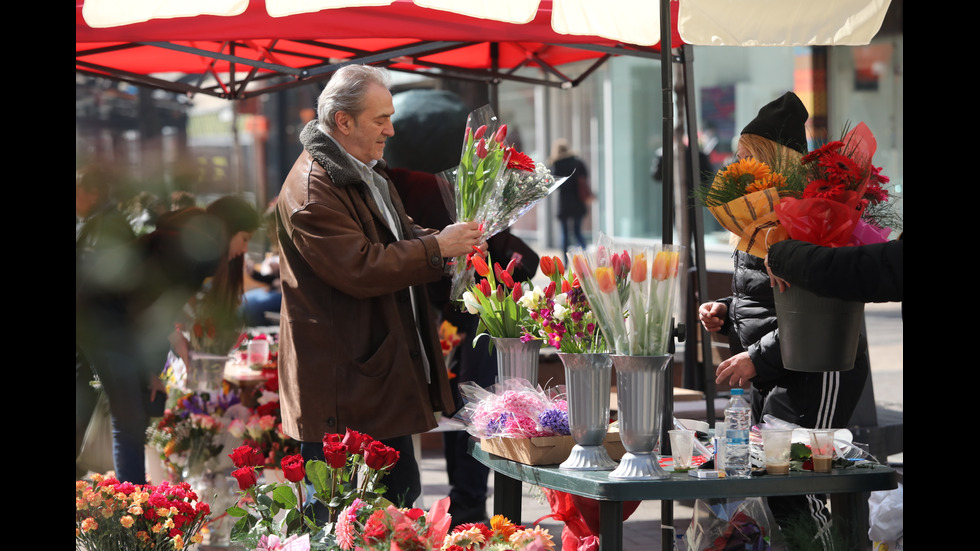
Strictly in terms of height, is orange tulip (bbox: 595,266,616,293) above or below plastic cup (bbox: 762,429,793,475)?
above

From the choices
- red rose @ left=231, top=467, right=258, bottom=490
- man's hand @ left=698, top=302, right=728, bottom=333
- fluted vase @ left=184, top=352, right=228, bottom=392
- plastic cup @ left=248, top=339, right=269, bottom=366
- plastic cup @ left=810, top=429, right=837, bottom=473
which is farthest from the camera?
plastic cup @ left=248, top=339, right=269, bottom=366

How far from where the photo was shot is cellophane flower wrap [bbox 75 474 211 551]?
293cm

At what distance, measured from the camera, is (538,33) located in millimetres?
4477

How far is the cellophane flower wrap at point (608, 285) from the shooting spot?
241 cm

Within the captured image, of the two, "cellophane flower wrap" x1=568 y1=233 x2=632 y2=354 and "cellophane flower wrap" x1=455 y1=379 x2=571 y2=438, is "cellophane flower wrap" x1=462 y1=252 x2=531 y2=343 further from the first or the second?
"cellophane flower wrap" x1=568 y1=233 x2=632 y2=354

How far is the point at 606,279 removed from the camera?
2.41m

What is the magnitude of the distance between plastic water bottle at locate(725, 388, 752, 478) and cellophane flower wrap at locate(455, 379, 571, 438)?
430mm

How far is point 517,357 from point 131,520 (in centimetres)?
112

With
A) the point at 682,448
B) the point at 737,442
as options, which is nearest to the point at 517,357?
the point at 682,448

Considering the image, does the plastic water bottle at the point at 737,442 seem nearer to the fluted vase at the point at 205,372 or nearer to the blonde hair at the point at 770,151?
the blonde hair at the point at 770,151

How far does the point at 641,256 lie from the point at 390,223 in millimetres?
1052

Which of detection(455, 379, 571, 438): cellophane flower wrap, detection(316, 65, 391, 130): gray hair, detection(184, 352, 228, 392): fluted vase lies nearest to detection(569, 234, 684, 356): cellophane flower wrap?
detection(455, 379, 571, 438): cellophane flower wrap
